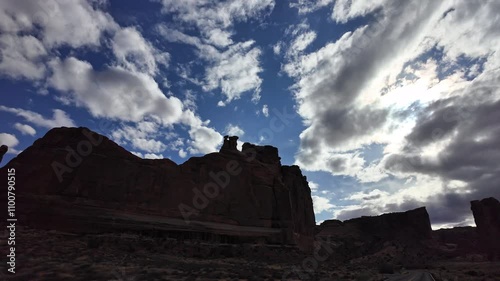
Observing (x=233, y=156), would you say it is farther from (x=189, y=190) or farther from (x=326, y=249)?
(x=326, y=249)

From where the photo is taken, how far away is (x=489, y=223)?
8244cm

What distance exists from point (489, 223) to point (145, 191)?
8674cm

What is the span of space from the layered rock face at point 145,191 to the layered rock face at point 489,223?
49365 millimetres

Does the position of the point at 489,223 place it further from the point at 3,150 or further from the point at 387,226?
the point at 3,150

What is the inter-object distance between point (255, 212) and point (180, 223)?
18.3 meters

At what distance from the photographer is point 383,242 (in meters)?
113

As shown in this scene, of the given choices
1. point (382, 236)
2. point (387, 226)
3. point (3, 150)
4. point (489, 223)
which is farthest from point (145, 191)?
point (387, 226)

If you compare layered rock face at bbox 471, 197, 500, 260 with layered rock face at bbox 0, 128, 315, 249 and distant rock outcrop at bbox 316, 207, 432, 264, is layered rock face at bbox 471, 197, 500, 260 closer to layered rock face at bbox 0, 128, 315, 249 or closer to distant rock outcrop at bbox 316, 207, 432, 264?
distant rock outcrop at bbox 316, 207, 432, 264

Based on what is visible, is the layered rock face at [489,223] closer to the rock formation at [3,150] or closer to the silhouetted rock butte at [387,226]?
the silhouetted rock butte at [387,226]

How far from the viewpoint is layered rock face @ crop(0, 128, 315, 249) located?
39.6 meters

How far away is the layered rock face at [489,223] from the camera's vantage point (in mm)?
80750

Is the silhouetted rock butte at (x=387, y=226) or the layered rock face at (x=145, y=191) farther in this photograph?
the silhouetted rock butte at (x=387, y=226)

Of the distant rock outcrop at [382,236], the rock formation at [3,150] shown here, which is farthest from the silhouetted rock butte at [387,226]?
the rock formation at [3,150]

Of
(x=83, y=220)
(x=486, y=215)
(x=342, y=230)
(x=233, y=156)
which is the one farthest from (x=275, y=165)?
(x=342, y=230)
